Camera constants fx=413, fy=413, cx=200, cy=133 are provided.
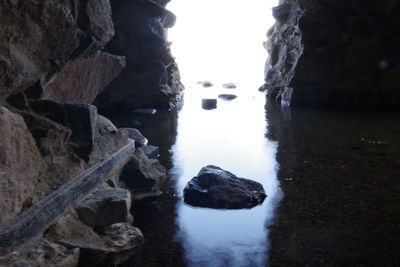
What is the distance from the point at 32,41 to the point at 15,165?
141 cm

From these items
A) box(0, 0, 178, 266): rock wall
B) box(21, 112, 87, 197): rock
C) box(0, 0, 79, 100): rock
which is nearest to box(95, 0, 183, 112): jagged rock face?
box(0, 0, 178, 266): rock wall

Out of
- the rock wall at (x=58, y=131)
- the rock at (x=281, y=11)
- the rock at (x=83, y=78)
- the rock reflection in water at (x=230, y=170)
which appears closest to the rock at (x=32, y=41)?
the rock wall at (x=58, y=131)

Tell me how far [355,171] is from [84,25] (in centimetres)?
576

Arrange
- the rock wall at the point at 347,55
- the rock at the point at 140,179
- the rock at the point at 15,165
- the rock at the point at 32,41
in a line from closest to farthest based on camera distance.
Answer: the rock at the point at 15,165, the rock at the point at 32,41, the rock at the point at 140,179, the rock wall at the point at 347,55

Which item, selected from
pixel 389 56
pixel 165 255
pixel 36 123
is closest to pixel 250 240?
pixel 165 255

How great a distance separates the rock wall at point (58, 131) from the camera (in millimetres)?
3852

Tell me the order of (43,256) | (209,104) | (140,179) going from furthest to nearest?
(209,104), (140,179), (43,256)

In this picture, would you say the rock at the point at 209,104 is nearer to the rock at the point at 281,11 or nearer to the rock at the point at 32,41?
the rock at the point at 281,11

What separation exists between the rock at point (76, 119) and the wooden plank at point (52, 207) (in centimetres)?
31

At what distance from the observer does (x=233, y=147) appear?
11.3 m

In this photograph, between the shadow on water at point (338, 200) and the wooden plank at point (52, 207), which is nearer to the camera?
the wooden plank at point (52, 207)

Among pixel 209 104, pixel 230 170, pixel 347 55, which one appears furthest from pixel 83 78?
pixel 347 55

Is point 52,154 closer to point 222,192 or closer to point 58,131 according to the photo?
point 58,131

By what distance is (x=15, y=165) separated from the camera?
12.8 feet
